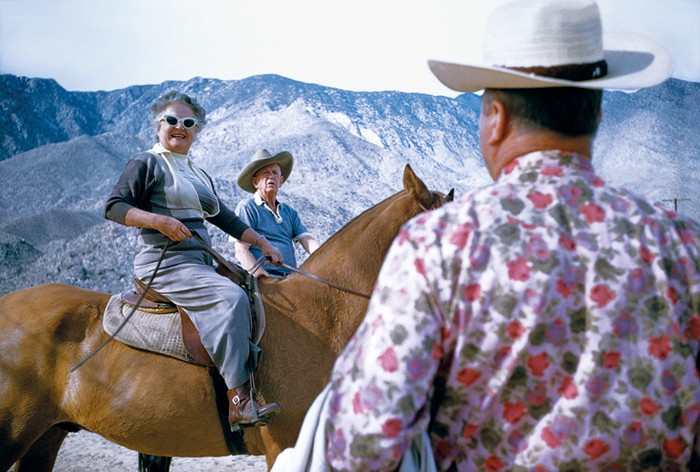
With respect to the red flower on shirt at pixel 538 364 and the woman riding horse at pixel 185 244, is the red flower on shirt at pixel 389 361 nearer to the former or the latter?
Result: the red flower on shirt at pixel 538 364

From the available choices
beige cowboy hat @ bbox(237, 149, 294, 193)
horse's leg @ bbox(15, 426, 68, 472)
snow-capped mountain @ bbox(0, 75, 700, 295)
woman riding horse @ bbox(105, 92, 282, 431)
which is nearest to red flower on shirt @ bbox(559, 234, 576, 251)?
woman riding horse @ bbox(105, 92, 282, 431)

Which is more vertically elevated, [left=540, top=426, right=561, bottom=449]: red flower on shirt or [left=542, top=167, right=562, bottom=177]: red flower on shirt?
[left=542, top=167, right=562, bottom=177]: red flower on shirt

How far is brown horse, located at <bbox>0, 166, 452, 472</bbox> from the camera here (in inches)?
126

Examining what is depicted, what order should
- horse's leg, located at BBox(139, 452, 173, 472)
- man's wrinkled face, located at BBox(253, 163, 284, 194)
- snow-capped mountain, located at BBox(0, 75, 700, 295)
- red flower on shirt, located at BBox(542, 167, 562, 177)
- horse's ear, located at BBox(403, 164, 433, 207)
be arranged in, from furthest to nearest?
snow-capped mountain, located at BBox(0, 75, 700, 295), man's wrinkled face, located at BBox(253, 163, 284, 194), horse's leg, located at BBox(139, 452, 173, 472), horse's ear, located at BBox(403, 164, 433, 207), red flower on shirt, located at BBox(542, 167, 562, 177)

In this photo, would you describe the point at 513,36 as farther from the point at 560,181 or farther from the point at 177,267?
Answer: the point at 177,267

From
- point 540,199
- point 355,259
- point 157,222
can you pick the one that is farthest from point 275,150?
point 540,199

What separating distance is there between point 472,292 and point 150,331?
260 centimetres

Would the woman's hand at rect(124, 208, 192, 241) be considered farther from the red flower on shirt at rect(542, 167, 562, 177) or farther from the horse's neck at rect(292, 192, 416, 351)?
the red flower on shirt at rect(542, 167, 562, 177)

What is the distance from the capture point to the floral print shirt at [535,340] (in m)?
1.02

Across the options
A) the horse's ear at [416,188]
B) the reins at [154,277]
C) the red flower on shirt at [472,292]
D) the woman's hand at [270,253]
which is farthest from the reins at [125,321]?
the red flower on shirt at [472,292]

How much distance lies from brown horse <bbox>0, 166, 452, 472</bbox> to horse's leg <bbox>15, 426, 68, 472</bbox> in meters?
0.13

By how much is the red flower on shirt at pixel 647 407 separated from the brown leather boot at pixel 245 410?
2.25m

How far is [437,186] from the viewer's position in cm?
1886

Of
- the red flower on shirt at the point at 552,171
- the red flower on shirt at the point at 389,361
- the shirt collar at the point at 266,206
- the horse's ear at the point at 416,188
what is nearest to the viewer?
the red flower on shirt at the point at 389,361
